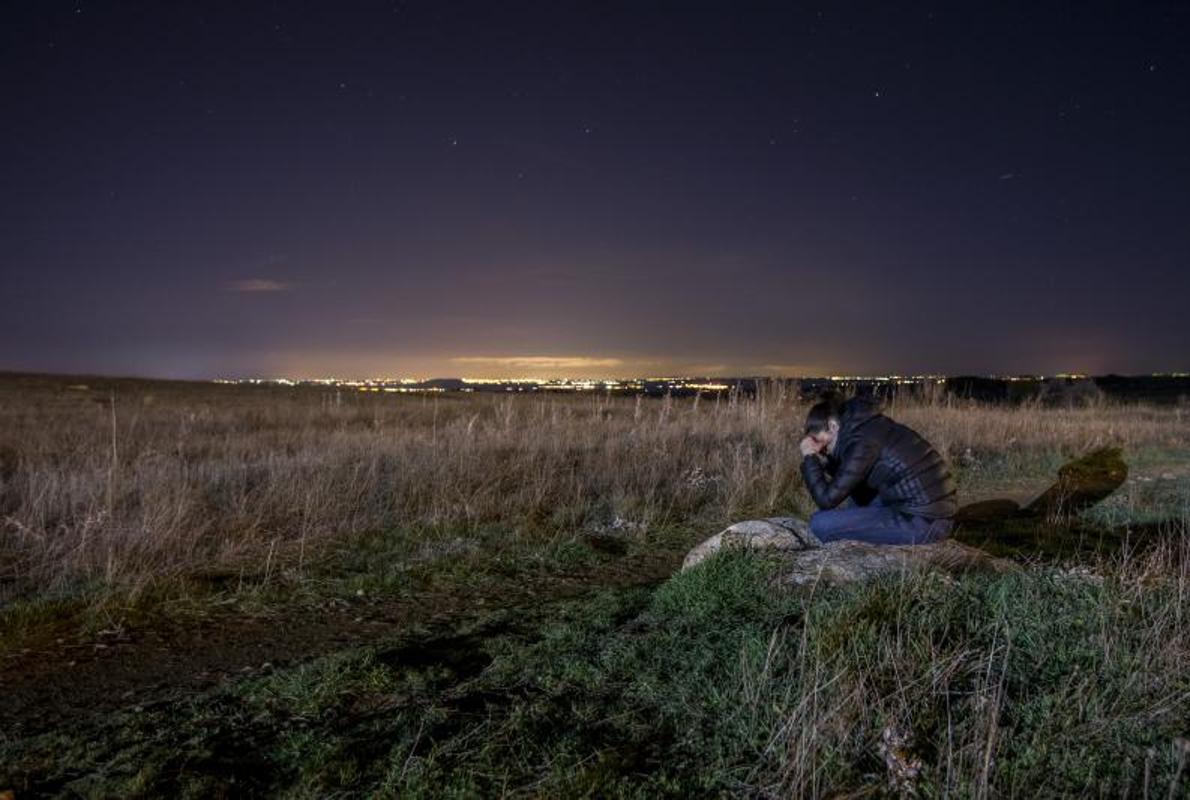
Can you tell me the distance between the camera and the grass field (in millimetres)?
2762

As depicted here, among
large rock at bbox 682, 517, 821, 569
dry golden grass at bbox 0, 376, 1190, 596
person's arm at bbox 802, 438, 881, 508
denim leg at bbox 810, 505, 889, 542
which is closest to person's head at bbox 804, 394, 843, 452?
person's arm at bbox 802, 438, 881, 508

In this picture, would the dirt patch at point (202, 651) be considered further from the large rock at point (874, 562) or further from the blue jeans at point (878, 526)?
the blue jeans at point (878, 526)

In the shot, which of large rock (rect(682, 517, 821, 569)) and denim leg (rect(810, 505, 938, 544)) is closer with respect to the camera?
large rock (rect(682, 517, 821, 569))

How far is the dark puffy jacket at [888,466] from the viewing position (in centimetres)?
566

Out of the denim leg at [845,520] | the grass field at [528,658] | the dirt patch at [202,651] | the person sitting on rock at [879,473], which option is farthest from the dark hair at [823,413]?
the dirt patch at [202,651]

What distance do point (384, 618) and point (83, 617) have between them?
2006 millimetres

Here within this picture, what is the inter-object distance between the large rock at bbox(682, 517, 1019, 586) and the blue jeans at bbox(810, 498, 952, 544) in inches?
5.7

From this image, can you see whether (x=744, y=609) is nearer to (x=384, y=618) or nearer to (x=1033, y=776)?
(x=1033, y=776)

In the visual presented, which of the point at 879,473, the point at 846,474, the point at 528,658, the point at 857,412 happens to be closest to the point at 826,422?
the point at 857,412

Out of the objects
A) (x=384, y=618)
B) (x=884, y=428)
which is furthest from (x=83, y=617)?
(x=884, y=428)

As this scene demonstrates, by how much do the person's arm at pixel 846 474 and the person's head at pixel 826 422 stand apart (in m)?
0.20

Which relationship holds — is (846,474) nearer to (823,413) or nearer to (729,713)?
(823,413)

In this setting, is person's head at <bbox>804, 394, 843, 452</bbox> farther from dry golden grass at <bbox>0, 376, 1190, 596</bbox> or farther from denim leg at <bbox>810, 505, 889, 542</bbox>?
dry golden grass at <bbox>0, 376, 1190, 596</bbox>

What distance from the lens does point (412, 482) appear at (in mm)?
8742
